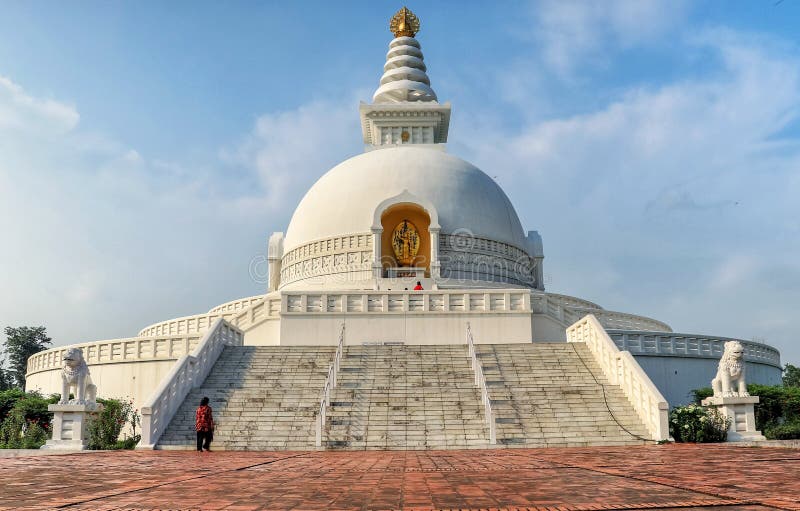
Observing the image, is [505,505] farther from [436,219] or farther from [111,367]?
[436,219]

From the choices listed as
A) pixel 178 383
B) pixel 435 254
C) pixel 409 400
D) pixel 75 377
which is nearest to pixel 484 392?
pixel 409 400

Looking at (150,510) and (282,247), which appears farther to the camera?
(282,247)

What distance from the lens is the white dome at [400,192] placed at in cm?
3183

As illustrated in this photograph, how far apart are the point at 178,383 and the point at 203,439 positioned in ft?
8.48

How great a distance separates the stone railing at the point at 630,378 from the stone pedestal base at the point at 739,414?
1487 millimetres

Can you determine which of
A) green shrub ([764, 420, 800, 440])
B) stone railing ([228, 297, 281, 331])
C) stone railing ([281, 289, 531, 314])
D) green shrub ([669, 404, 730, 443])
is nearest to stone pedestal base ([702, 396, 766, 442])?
green shrub ([669, 404, 730, 443])

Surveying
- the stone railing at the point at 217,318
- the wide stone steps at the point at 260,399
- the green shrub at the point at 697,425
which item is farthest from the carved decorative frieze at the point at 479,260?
the green shrub at the point at 697,425

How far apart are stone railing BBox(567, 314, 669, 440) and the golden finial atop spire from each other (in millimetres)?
32867

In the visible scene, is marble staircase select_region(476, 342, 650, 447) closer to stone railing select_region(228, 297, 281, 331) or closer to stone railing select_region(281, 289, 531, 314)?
stone railing select_region(281, 289, 531, 314)

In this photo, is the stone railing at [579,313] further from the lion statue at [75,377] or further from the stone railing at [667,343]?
the lion statue at [75,377]

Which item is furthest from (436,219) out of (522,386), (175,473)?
(175,473)

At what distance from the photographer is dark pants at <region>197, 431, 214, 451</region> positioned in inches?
530

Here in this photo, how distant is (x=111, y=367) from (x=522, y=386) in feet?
47.9

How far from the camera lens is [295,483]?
7.09 metres
